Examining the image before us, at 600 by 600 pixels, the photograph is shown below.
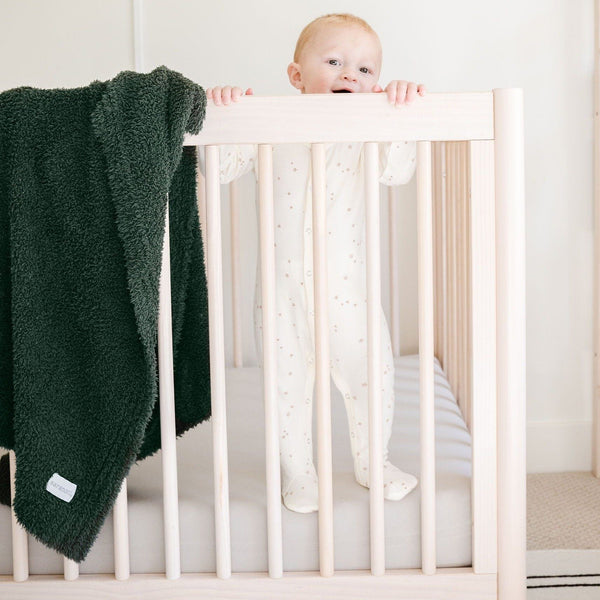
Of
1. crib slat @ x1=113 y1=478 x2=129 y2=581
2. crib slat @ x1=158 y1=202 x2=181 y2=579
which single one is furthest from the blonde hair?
crib slat @ x1=113 y1=478 x2=129 y2=581

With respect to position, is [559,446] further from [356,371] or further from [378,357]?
[378,357]

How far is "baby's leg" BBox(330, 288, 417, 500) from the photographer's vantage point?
1.18 meters

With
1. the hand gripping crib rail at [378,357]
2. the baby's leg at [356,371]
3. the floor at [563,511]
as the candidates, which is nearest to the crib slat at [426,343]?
the hand gripping crib rail at [378,357]

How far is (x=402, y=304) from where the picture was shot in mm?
2086

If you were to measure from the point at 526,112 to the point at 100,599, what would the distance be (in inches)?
57.7

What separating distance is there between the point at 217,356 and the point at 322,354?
0.13m

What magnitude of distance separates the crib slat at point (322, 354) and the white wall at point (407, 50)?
1.03m

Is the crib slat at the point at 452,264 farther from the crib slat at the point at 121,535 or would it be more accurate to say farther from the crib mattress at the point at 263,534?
the crib slat at the point at 121,535

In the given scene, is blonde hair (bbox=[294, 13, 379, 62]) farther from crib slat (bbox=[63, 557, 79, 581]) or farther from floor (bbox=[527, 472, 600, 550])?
floor (bbox=[527, 472, 600, 550])

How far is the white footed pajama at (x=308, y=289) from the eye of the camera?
1176 mm

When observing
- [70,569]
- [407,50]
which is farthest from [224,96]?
[407,50]

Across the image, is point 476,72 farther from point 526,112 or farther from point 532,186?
point 532,186

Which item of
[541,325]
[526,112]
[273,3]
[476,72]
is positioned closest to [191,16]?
[273,3]

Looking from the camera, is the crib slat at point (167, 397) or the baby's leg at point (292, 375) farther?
the baby's leg at point (292, 375)
